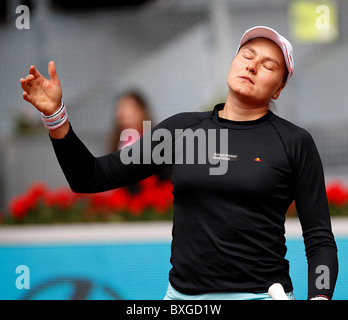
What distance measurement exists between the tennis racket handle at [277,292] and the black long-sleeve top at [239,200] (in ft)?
0.15

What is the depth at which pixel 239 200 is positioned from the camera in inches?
71.5

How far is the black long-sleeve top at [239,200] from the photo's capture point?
1.81 m

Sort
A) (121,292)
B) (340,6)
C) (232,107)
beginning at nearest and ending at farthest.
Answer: (232,107), (121,292), (340,6)

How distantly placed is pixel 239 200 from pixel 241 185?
47 mm

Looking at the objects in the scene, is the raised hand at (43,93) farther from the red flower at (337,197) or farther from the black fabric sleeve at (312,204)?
the red flower at (337,197)

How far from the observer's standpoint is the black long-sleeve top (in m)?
1.81

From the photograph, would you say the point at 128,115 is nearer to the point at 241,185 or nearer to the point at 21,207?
the point at 21,207

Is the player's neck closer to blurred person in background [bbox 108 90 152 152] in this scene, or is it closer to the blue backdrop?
the blue backdrop

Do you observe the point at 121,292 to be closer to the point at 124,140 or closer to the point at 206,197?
the point at 124,140

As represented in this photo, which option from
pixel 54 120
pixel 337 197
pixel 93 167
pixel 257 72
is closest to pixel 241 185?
pixel 257 72

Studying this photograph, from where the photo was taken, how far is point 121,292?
4.00m

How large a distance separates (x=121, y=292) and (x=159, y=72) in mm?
3404

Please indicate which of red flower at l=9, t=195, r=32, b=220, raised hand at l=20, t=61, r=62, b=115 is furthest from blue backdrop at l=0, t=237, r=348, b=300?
raised hand at l=20, t=61, r=62, b=115

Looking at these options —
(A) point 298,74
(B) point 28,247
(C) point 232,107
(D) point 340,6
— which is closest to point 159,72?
(A) point 298,74
